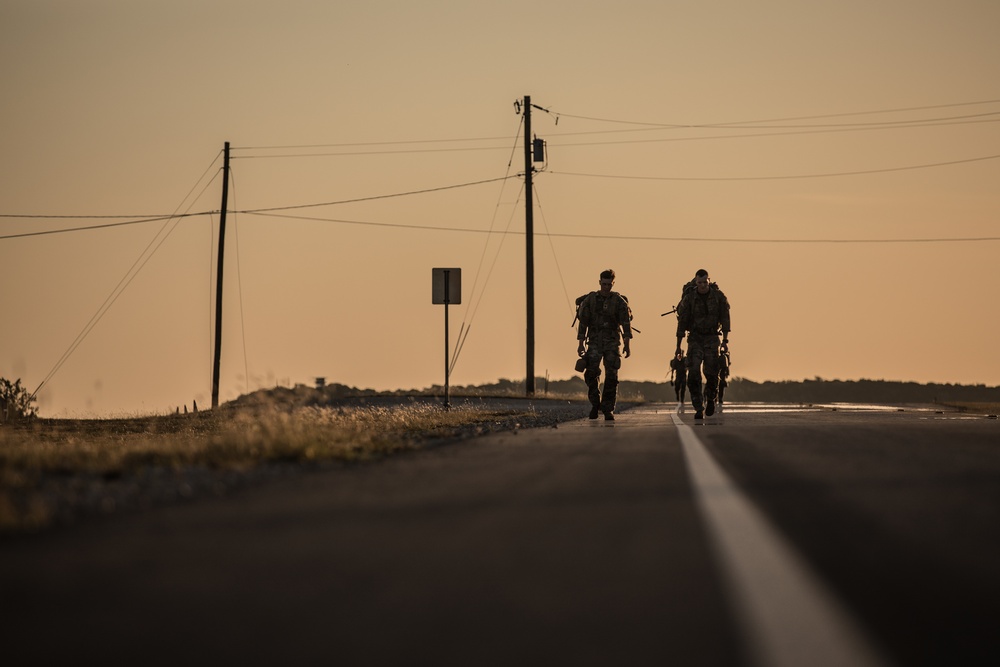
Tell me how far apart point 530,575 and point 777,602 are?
1096 millimetres

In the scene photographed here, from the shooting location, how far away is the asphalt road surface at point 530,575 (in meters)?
4.68

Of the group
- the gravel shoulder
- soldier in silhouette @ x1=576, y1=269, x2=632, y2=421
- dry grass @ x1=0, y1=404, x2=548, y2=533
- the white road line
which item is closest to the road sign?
soldier in silhouette @ x1=576, y1=269, x2=632, y2=421

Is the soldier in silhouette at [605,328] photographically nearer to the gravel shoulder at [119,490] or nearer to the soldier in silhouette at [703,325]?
the soldier in silhouette at [703,325]

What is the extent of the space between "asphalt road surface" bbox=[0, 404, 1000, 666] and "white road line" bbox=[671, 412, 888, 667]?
0.02 m

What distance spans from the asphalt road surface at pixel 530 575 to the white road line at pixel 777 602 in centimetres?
2

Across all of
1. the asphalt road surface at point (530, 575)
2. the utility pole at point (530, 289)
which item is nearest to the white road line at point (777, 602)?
the asphalt road surface at point (530, 575)

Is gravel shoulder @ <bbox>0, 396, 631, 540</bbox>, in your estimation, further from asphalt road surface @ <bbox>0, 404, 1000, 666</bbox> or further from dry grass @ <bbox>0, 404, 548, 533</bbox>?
asphalt road surface @ <bbox>0, 404, 1000, 666</bbox>

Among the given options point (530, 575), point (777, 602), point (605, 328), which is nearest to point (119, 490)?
point (530, 575)

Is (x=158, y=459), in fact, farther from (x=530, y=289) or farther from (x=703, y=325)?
(x=530, y=289)

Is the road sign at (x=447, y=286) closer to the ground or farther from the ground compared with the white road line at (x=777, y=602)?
farther from the ground

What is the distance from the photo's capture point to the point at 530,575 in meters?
6.02

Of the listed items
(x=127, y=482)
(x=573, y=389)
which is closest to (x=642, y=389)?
(x=573, y=389)

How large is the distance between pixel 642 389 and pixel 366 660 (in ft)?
296

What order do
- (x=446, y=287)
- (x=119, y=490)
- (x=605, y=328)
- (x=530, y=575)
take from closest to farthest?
(x=530, y=575), (x=119, y=490), (x=605, y=328), (x=446, y=287)
